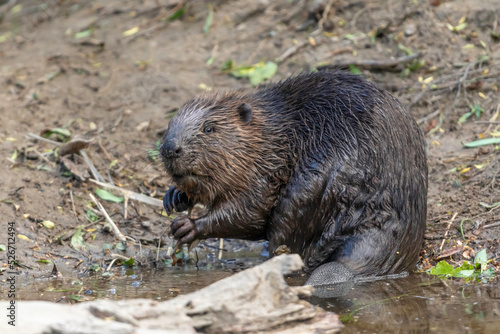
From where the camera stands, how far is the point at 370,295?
435cm

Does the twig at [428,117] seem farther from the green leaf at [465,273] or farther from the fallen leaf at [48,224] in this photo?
the fallen leaf at [48,224]

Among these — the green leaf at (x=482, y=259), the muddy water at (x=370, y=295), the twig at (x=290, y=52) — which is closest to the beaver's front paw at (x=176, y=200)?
the muddy water at (x=370, y=295)

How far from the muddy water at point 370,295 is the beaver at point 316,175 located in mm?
290

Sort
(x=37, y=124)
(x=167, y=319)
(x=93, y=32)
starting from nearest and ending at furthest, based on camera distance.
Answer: (x=167, y=319) → (x=37, y=124) → (x=93, y=32)

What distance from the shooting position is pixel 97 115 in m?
Result: 7.39

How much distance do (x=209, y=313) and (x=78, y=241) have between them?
110 inches

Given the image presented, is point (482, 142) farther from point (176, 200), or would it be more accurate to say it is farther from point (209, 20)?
point (209, 20)

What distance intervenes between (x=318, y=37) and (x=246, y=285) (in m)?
5.42

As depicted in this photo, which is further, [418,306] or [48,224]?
[48,224]

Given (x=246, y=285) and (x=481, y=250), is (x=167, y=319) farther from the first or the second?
(x=481, y=250)

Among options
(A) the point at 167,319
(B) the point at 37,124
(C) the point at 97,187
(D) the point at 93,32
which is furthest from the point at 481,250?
(D) the point at 93,32

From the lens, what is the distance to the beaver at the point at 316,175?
4723 millimetres

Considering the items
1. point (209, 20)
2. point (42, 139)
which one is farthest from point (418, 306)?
point (209, 20)

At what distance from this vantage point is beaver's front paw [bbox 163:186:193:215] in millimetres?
5238
